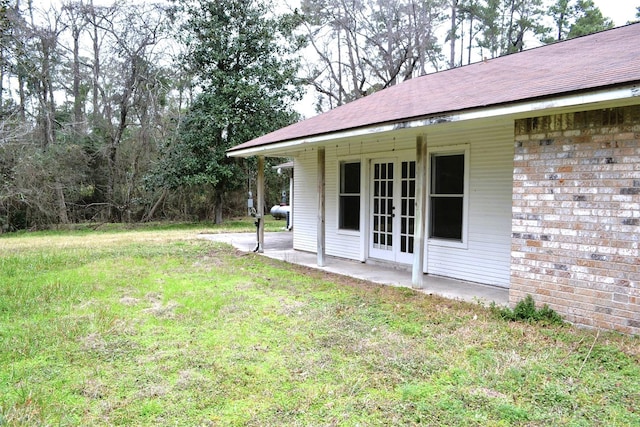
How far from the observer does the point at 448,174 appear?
6.67 meters

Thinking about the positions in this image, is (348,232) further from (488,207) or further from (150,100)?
(150,100)

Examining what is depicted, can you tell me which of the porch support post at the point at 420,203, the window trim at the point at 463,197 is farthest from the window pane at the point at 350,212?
the porch support post at the point at 420,203

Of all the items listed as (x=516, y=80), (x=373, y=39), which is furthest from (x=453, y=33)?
(x=516, y=80)

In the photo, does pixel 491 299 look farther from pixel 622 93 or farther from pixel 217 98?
pixel 217 98

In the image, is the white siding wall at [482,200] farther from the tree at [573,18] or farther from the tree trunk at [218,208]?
the tree at [573,18]

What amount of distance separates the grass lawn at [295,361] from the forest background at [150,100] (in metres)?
11.2

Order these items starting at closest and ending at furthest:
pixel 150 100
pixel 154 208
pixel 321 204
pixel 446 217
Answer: pixel 446 217, pixel 321 204, pixel 150 100, pixel 154 208

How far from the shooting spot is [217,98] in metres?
16.2

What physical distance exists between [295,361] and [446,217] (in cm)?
409

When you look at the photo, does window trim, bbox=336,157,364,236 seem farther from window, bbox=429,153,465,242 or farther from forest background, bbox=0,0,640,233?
forest background, bbox=0,0,640,233

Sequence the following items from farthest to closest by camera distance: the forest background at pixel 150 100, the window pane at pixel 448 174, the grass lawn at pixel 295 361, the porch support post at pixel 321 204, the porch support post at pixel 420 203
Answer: the forest background at pixel 150 100 → the porch support post at pixel 321 204 → the window pane at pixel 448 174 → the porch support post at pixel 420 203 → the grass lawn at pixel 295 361

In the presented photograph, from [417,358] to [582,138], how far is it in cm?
273

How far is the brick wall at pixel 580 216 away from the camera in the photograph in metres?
3.91

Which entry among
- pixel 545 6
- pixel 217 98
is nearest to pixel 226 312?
pixel 217 98
